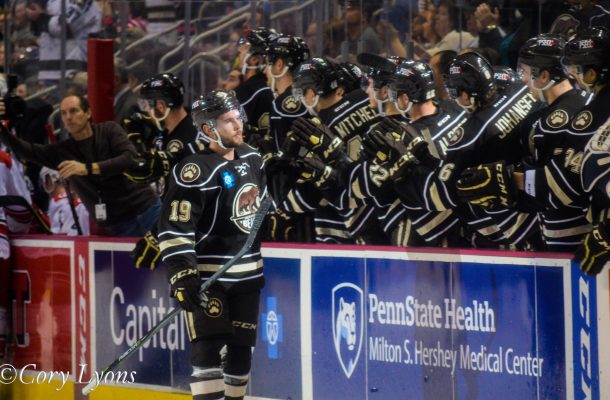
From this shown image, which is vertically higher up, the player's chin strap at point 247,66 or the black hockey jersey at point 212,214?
the player's chin strap at point 247,66

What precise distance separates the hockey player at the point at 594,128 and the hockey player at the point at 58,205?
4512 millimetres

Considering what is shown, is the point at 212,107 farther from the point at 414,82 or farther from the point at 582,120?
the point at 582,120

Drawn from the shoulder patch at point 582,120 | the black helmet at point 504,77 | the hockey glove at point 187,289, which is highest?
the black helmet at point 504,77

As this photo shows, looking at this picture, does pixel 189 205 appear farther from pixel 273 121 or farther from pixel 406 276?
pixel 273 121

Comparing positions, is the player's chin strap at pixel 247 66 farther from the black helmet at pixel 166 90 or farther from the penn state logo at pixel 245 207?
the penn state logo at pixel 245 207

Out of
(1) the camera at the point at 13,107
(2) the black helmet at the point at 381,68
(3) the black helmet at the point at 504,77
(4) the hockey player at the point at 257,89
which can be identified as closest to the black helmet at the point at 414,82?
(2) the black helmet at the point at 381,68

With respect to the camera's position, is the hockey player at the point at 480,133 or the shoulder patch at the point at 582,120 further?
the hockey player at the point at 480,133

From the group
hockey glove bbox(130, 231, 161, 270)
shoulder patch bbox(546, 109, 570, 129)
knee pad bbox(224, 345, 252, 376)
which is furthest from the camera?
hockey glove bbox(130, 231, 161, 270)

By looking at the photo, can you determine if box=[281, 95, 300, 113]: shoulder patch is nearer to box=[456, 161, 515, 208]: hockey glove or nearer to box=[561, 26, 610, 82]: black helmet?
box=[456, 161, 515, 208]: hockey glove

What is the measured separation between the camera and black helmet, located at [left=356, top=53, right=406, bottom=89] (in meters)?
7.21

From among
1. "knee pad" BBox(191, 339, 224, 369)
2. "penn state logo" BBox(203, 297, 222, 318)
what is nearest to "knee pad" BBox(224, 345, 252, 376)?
"knee pad" BBox(191, 339, 224, 369)

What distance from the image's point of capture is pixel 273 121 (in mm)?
7984

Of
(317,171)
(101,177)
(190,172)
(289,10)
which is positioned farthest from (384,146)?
(289,10)

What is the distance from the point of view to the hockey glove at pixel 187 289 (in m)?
6.23
